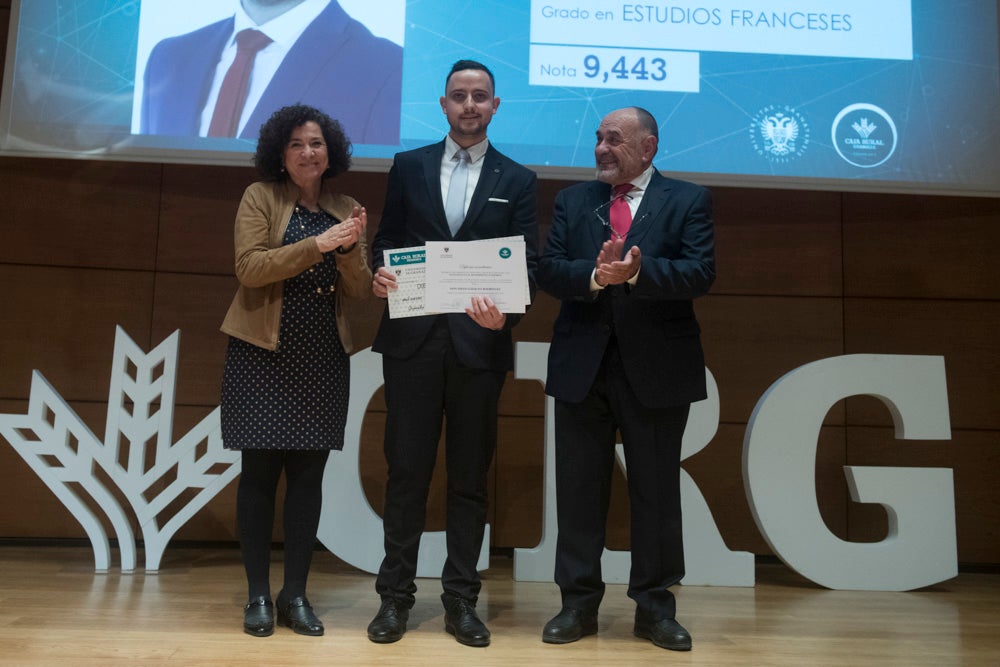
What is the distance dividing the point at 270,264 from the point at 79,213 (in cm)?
204

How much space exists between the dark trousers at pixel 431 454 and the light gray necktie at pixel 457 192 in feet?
0.96

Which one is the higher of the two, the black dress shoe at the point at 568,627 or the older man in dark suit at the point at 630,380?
the older man in dark suit at the point at 630,380

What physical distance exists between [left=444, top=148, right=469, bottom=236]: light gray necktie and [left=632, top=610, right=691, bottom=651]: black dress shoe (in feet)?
3.86

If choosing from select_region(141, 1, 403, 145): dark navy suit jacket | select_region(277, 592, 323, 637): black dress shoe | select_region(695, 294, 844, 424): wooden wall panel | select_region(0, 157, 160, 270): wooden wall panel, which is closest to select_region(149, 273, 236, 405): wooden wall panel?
select_region(0, 157, 160, 270): wooden wall panel

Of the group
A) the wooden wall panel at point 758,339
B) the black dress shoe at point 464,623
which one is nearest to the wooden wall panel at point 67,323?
the black dress shoe at point 464,623

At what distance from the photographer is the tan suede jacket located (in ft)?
7.34

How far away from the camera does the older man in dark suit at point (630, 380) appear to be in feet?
7.54

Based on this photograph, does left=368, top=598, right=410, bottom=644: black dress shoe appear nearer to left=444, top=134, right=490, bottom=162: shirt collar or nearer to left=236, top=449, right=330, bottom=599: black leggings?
left=236, top=449, right=330, bottom=599: black leggings

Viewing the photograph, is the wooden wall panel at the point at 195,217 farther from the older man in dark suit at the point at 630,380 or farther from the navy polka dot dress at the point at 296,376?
the older man in dark suit at the point at 630,380

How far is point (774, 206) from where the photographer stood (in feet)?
13.0

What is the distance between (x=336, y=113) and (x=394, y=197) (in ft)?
3.95

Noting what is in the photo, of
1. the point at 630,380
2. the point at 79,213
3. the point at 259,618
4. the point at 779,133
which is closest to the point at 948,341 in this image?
the point at 779,133

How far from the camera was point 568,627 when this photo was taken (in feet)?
7.45

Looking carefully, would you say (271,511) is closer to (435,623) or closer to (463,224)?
(435,623)
